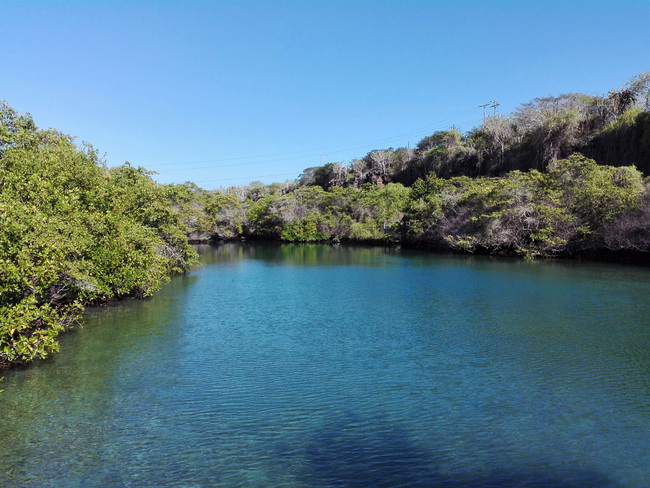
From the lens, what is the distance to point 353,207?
251 ft

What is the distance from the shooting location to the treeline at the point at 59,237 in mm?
12609

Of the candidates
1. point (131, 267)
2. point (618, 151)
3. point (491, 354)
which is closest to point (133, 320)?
point (131, 267)

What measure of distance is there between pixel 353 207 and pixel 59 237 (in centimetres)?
6430

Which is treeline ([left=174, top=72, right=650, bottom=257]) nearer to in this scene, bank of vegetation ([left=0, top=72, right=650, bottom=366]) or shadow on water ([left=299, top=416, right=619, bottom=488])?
bank of vegetation ([left=0, top=72, right=650, bottom=366])

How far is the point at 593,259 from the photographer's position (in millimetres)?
41688

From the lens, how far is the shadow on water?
788cm

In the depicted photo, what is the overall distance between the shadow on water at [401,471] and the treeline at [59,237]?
29.4 ft

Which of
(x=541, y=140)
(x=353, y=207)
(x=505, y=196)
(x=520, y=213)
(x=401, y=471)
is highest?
(x=541, y=140)

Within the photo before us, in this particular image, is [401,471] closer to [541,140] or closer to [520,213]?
[520,213]

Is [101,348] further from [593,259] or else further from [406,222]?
[406,222]

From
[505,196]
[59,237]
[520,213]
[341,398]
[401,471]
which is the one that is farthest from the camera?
[505,196]

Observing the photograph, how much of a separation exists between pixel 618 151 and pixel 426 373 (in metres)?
52.6

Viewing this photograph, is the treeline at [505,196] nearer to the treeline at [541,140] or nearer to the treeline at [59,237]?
the treeline at [541,140]

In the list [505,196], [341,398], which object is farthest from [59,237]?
[505,196]
